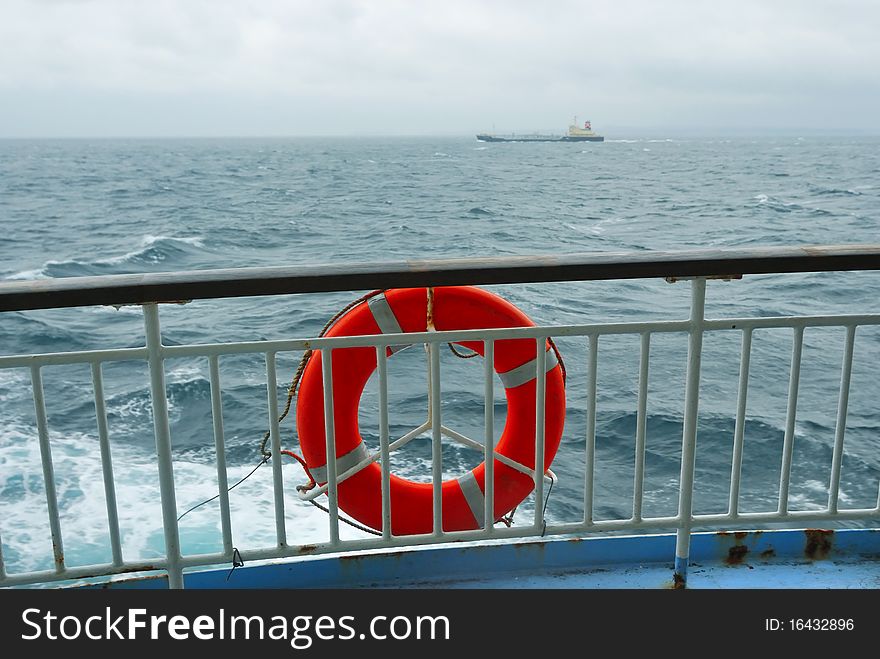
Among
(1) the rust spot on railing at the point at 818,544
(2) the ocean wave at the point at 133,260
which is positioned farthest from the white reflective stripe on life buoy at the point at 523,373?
(2) the ocean wave at the point at 133,260

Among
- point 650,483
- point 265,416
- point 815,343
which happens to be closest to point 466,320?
point 650,483

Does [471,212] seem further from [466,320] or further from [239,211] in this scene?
[466,320]

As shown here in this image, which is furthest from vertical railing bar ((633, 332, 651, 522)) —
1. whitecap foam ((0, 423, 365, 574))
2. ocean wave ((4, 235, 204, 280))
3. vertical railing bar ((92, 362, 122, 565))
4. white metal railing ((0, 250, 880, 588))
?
ocean wave ((4, 235, 204, 280))

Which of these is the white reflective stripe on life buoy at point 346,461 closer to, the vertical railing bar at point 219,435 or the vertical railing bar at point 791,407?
the vertical railing bar at point 219,435

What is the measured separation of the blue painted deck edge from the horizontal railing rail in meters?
0.64

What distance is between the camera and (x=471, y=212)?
16.6 metres

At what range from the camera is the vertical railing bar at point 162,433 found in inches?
50.8

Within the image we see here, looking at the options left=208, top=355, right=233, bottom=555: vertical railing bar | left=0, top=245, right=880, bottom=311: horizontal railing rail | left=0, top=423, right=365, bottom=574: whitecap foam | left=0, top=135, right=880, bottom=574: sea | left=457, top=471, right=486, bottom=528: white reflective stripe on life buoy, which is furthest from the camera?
left=0, top=135, right=880, bottom=574: sea

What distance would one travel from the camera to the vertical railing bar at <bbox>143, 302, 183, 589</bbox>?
4.23 feet

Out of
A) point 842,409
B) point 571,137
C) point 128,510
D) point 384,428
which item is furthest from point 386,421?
point 571,137

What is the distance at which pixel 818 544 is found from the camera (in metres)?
1.76

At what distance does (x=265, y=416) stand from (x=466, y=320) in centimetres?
357

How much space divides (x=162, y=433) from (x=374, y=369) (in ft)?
1.52

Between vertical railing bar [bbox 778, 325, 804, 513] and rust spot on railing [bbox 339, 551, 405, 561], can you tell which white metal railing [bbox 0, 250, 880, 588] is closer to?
vertical railing bar [bbox 778, 325, 804, 513]
